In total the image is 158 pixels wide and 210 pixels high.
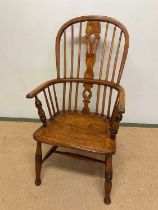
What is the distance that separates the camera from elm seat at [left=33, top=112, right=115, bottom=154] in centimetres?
132

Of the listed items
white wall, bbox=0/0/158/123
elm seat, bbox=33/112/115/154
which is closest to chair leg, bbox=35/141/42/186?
elm seat, bbox=33/112/115/154

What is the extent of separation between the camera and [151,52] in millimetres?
1974

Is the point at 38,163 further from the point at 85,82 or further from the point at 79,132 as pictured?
the point at 85,82

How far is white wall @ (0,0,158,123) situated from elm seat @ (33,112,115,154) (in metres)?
0.59

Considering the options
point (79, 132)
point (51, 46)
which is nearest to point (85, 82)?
point (79, 132)

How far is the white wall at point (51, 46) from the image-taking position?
1868 millimetres

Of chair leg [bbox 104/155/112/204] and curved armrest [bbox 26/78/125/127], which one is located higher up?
curved armrest [bbox 26/78/125/127]

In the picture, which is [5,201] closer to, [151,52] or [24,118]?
[24,118]

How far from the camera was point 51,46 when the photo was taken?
2014mm

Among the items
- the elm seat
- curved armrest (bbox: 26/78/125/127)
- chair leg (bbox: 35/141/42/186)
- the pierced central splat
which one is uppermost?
the pierced central splat

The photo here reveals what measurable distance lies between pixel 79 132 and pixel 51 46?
89 centimetres

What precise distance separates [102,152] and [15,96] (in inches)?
49.4

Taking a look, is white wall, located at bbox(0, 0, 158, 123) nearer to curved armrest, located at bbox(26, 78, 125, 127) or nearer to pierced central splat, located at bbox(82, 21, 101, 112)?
pierced central splat, located at bbox(82, 21, 101, 112)

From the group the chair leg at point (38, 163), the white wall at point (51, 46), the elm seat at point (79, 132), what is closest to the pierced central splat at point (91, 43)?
the elm seat at point (79, 132)
